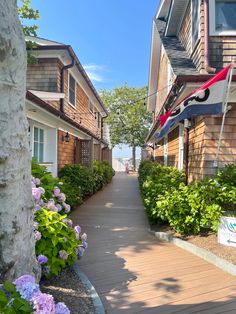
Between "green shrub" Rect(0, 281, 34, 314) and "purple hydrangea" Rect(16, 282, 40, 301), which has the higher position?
"purple hydrangea" Rect(16, 282, 40, 301)

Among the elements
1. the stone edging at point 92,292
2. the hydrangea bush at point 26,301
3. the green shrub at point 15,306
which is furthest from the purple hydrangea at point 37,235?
the green shrub at point 15,306

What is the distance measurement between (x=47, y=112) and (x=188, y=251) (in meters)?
5.32

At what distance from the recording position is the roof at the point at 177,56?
7.92 meters

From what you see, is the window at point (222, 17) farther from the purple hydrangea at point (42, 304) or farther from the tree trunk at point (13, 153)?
the purple hydrangea at point (42, 304)

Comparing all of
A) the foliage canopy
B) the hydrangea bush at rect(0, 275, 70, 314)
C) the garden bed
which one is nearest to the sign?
the garden bed

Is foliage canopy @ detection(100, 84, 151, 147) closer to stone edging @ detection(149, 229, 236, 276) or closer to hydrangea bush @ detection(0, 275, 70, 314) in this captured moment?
stone edging @ detection(149, 229, 236, 276)

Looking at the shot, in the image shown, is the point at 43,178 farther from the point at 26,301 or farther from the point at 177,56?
the point at 177,56

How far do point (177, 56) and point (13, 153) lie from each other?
8020 millimetres

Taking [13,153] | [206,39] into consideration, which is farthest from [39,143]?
[13,153]

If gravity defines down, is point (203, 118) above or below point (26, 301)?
above

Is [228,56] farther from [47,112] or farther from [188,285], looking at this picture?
[188,285]

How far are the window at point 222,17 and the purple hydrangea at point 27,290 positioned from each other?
7465 millimetres

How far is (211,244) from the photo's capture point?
217 inches

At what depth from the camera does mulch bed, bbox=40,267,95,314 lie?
335 cm
